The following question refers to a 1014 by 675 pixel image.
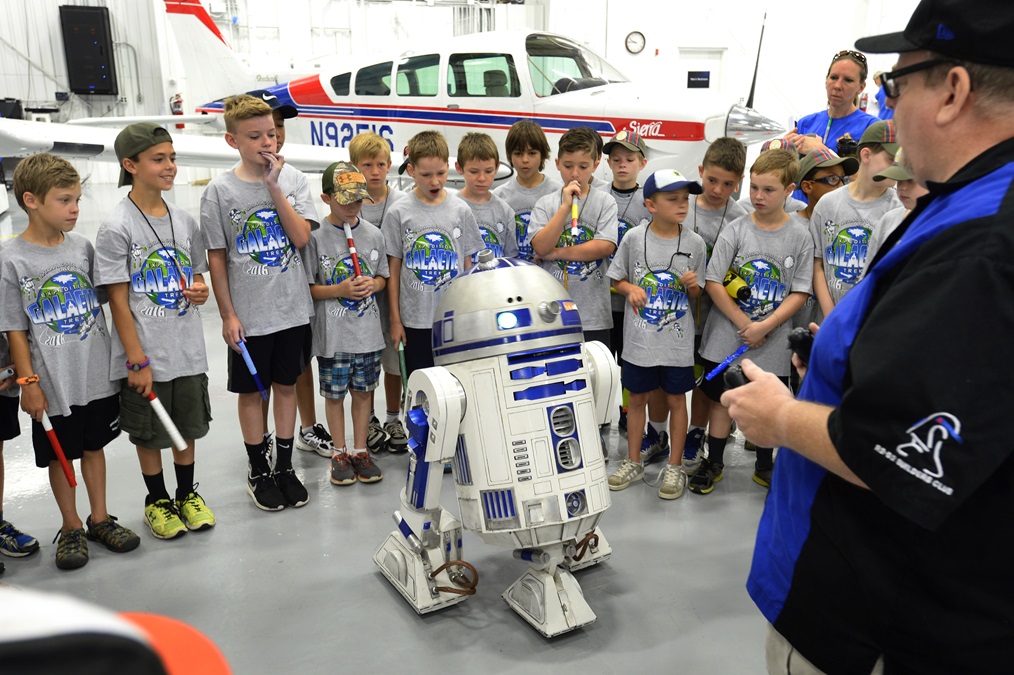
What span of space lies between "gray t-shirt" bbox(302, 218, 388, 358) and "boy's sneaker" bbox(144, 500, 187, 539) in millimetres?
969

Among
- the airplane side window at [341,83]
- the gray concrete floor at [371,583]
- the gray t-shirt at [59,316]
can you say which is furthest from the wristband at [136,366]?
the airplane side window at [341,83]

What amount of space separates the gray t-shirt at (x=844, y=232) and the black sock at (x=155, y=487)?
3237 mm

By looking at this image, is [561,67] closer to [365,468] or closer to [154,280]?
[365,468]

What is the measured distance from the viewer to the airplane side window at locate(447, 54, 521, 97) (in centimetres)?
745

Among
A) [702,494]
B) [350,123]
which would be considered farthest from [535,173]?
[350,123]

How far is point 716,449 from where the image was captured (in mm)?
3811

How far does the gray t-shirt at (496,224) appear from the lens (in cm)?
396

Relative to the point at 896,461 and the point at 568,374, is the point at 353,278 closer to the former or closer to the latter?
the point at 568,374

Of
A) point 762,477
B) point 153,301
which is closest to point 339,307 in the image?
point 153,301

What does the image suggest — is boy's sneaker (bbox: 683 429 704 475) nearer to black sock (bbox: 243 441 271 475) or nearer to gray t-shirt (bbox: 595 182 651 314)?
gray t-shirt (bbox: 595 182 651 314)

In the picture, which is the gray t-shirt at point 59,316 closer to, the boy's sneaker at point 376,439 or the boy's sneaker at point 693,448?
the boy's sneaker at point 376,439

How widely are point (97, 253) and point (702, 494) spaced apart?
2967mm

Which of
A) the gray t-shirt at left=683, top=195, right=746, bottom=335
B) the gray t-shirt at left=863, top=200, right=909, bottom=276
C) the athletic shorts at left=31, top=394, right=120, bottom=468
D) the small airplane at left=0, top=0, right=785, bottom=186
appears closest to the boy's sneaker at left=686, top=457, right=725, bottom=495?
the gray t-shirt at left=683, top=195, right=746, bottom=335

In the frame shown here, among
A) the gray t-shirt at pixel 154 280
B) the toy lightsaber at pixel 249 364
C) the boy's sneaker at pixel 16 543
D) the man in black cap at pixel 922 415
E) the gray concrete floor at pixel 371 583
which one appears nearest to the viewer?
the man in black cap at pixel 922 415
